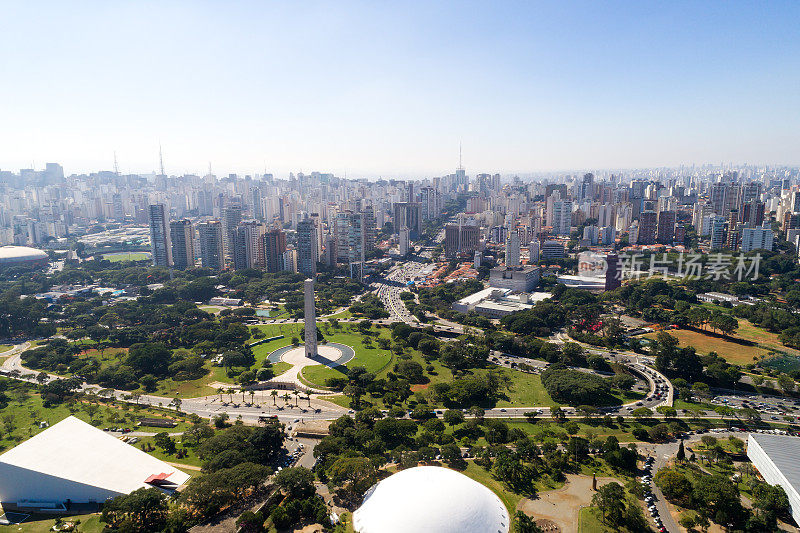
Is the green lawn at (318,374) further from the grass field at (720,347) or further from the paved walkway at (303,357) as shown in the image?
the grass field at (720,347)

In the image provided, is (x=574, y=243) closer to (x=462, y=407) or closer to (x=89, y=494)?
(x=462, y=407)

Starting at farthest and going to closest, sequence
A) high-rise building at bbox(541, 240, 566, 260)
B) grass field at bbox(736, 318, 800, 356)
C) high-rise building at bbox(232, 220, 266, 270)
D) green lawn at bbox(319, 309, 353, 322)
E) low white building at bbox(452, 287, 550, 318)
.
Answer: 1. high-rise building at bbox(541, 240, 566, 260)
2. high-rise building at bbox(232, 220, 266, 270)
3. green lawn at bbox(319, 309, 353, 322)
4. low white building at bbox(452, 287, 550, 318)
5. grass field at bbox(736, 318, 800, 356)

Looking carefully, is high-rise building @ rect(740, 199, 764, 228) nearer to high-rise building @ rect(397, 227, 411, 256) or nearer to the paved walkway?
high-rise building @ rect(397, 227, 411, 256)

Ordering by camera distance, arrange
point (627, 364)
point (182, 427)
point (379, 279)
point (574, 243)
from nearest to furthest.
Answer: point (182, 427) → point (627, 364) → point (379, 279) → point (574, 243)

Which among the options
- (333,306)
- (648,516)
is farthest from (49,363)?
(648,516)

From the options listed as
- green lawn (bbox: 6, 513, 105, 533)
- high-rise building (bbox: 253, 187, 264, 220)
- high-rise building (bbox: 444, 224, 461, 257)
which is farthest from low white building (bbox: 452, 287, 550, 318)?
high-rise building (bbox: 253, 187, 264, 220)

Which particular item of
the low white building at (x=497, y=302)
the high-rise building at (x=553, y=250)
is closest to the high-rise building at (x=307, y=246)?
the low white building at (x=497, y=302)

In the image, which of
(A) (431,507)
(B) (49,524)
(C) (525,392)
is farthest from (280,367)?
(A) (431,507)

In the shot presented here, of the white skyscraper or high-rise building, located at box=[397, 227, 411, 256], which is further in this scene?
high-rise building, located at box=[397, 227, 411, 256]
